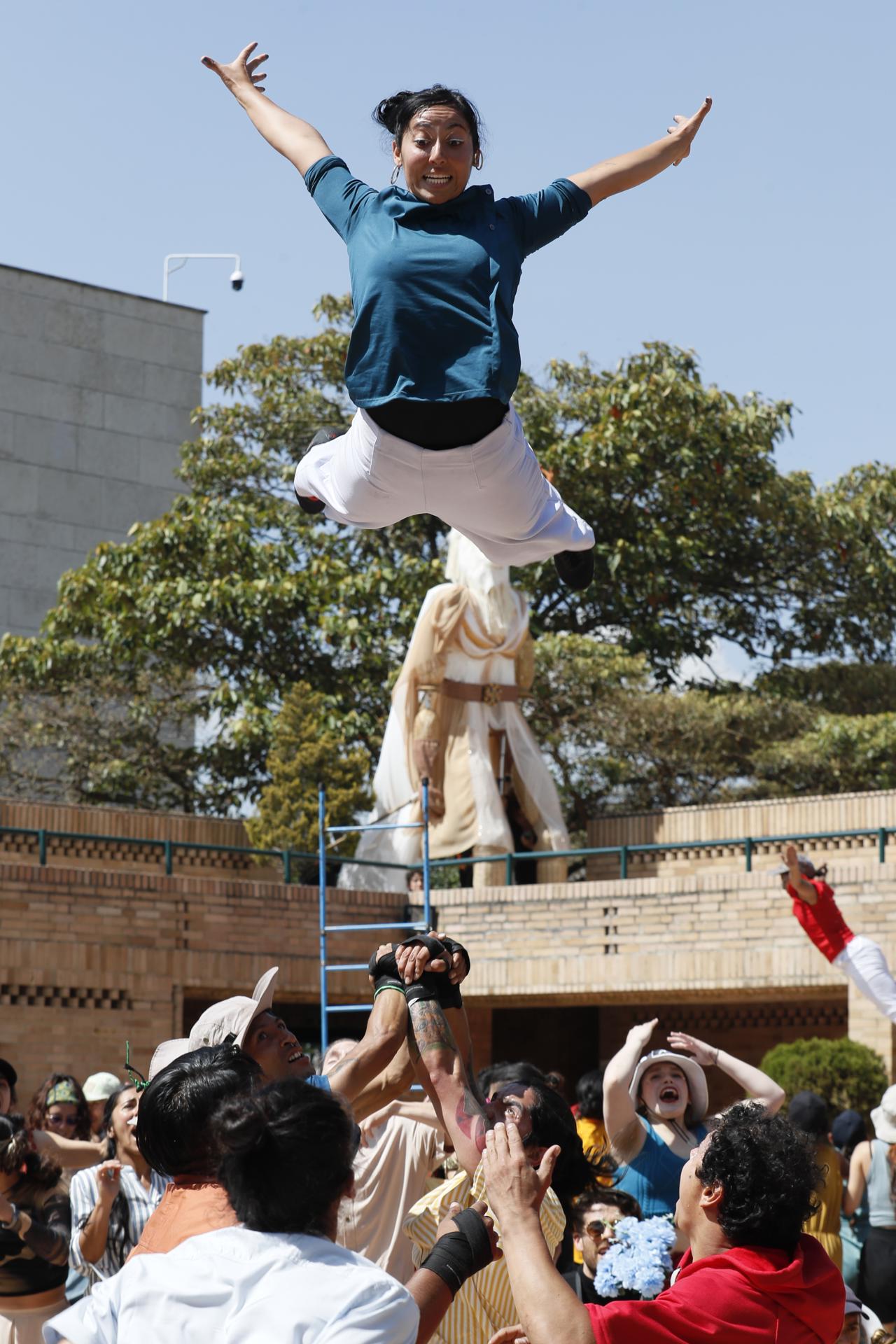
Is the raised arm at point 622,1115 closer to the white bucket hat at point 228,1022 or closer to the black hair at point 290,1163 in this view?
the white bucket hat at point 228,1022

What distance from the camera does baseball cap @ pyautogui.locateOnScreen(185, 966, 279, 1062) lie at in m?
4.62

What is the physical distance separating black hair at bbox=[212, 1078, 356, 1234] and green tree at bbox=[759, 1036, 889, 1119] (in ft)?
43.1

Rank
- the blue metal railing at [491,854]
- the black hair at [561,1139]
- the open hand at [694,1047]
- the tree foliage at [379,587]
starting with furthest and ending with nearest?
1. the tree foliage at [379,587]
2. the blue metal railing at [491,854]
3. the open hand at [694,1047]
4. the black hair at [561,1139]

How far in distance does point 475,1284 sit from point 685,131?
10.1 ft

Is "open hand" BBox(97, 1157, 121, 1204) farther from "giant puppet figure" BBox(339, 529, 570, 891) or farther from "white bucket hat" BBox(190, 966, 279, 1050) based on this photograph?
"giant puppet figure" BBox(339, 529, 570, 891)

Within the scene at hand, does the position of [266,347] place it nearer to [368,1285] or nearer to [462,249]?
[462,249]

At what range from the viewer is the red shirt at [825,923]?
909cm

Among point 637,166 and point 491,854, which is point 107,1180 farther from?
point 491,854

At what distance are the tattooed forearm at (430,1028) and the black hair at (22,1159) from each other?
7.77 ft

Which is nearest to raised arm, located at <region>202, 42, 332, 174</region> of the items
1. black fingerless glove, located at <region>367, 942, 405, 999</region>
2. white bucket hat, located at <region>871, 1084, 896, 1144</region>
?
black fingerless glove, located at <region>367, 942, 405, 999</region>

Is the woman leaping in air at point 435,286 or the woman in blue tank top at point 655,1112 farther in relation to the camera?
the woman in blue tank top at point 655,1112

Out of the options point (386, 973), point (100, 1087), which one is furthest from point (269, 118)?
point (100, 1087)

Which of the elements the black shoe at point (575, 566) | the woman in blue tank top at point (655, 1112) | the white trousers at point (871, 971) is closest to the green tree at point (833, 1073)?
the white trousers at point (871, 971)

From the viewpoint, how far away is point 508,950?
64.8ft
